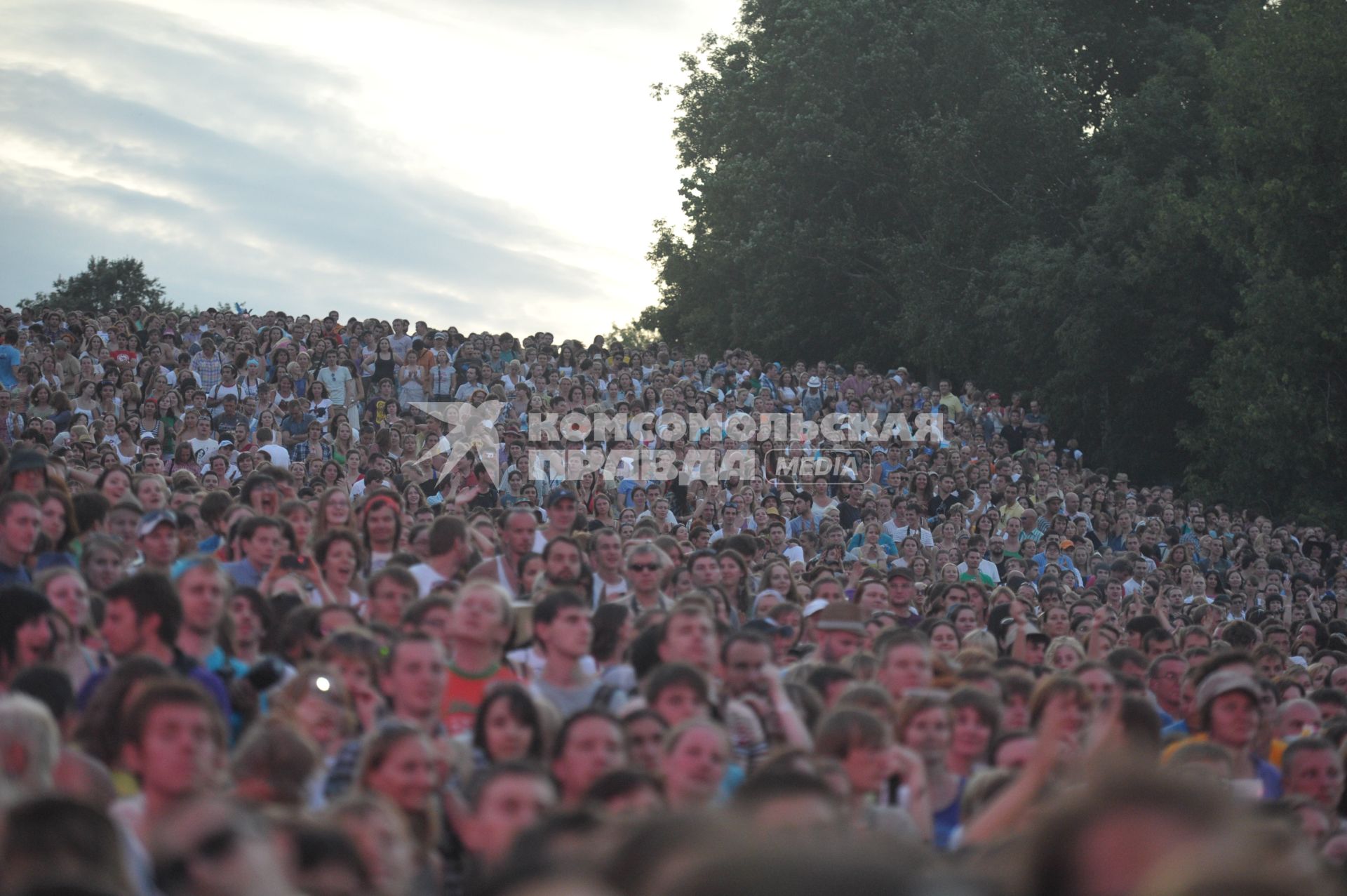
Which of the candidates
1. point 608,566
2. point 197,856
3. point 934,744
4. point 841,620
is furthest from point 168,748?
point 608,566

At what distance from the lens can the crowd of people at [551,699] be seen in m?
1.92

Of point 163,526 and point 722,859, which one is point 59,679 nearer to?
point 163,526

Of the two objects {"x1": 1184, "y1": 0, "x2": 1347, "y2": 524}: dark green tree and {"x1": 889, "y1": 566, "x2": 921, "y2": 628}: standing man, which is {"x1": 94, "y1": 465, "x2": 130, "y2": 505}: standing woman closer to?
{"x1": 889, "y1": 566, "x2": 921, "y2": 628}: standing man

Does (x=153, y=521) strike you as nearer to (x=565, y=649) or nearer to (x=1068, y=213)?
(x=565, y=649)

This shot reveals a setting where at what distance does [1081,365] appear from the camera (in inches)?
1231

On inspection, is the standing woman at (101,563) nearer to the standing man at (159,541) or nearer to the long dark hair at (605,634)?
the standing man at (159,541)

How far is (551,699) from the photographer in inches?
249

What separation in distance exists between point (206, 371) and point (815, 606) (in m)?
10.4

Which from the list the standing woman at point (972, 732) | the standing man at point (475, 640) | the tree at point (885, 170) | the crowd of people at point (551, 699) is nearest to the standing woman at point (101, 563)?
the crowd of people at point (551, 699)

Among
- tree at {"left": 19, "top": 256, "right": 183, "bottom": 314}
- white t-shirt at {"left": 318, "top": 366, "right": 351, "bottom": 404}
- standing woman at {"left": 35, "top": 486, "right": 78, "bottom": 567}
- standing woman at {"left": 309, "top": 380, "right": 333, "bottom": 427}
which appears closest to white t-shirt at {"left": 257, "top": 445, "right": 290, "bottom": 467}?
standing woman at {"left": 309, "top": 380, "right": 333, "bottom": 427}

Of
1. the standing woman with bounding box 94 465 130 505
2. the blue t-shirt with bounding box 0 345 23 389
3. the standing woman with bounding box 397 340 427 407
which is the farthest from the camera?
the standing woman with bounding box 397 340 427 407

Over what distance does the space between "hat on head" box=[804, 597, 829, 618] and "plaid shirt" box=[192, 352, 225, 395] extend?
10081mm

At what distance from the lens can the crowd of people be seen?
1.92 meters

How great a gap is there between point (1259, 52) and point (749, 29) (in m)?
18.2
